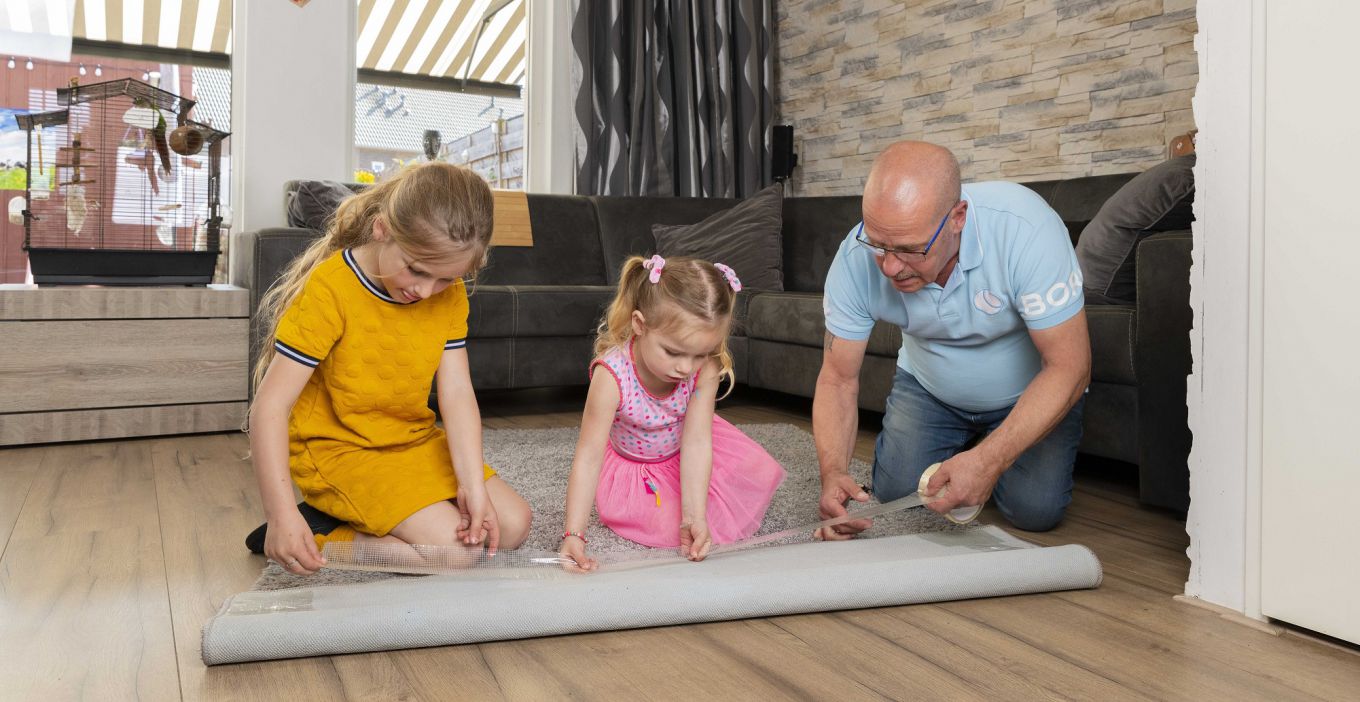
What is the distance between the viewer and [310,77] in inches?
163

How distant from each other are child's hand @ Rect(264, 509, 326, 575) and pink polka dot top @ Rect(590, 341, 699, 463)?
20.8 inches

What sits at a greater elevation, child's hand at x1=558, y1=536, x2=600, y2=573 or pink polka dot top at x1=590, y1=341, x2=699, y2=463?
pink polka dot top at x1=590, y1=341, x2=699, y2=463

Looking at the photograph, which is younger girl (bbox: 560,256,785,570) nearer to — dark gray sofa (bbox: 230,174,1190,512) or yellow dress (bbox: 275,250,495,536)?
yellow dress (bbox: 275,250,495,536)

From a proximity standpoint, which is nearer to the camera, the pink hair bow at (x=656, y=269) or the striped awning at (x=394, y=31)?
the pink hair bow at (x=656, y=269)

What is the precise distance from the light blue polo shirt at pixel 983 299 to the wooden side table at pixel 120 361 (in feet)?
6.58

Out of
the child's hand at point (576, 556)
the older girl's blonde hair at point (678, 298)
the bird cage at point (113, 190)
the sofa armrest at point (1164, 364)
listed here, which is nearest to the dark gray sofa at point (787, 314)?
the sofa armrest at point (1164, 364)

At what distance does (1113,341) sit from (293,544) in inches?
68.2

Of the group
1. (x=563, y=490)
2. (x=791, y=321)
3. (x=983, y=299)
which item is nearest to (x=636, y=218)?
(x=791, y=321)

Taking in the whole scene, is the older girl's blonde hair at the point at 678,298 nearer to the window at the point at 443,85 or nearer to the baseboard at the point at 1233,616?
the baseboard at the point at 1233,616

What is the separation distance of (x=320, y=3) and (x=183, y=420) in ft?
6.76

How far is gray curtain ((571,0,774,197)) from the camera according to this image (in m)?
4.58

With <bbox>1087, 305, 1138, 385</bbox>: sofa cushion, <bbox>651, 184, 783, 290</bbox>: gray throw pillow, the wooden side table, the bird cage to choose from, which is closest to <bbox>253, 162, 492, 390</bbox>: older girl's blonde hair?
<bbox>1087, 305, 1138, 385</bbox>: sofa cushion

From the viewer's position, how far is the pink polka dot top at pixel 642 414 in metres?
1.66

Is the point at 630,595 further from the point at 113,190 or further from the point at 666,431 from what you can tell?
the point at 113,190
